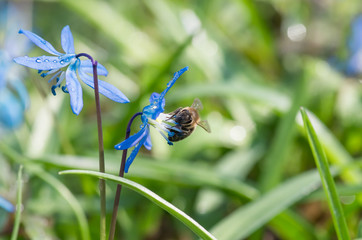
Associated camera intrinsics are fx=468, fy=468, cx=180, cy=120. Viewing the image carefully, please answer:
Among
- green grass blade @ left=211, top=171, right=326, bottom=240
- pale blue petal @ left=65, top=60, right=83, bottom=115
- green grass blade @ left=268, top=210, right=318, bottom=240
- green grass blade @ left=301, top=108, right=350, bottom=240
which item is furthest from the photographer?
green grass blade @ left=268, top=210, right=318, bottom=240

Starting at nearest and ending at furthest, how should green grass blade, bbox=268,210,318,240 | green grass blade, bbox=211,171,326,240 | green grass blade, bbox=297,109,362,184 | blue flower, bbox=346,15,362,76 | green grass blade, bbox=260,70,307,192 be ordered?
green grass blade, bbox=211,171,326,240 → green grass blade, bbox=268,210,318,240 → green grass blade, bbox=260,70,307,192 → green grass blade, bbox=297,109,362,184 → blue flower, bbox=346,15,362,76

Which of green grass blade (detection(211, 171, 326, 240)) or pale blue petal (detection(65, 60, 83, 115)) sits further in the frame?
green grass blade (detection(211, 171, 326, 240))

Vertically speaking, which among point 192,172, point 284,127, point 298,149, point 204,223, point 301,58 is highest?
point 301,58

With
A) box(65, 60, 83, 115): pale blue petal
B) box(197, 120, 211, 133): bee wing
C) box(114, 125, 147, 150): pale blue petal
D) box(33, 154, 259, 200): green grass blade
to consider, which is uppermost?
box(33, 154, 259, 200): green grass blade

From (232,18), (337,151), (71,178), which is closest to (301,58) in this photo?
(232,18)

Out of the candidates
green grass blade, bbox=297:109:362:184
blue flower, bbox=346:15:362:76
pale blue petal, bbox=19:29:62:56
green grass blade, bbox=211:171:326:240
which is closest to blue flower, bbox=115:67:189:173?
pale blue petal, bbox=19:29:62:56

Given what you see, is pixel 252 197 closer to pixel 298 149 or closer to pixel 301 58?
pixel 298 149

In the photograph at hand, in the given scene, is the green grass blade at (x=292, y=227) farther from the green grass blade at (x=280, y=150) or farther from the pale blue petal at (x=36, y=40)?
the pale blue petal at (x=36, y=40)

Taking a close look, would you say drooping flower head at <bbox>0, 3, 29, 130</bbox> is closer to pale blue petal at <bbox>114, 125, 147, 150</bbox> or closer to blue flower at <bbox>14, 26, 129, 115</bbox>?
blue flower at <bbox>14, 26, 129, 115</bbox>
